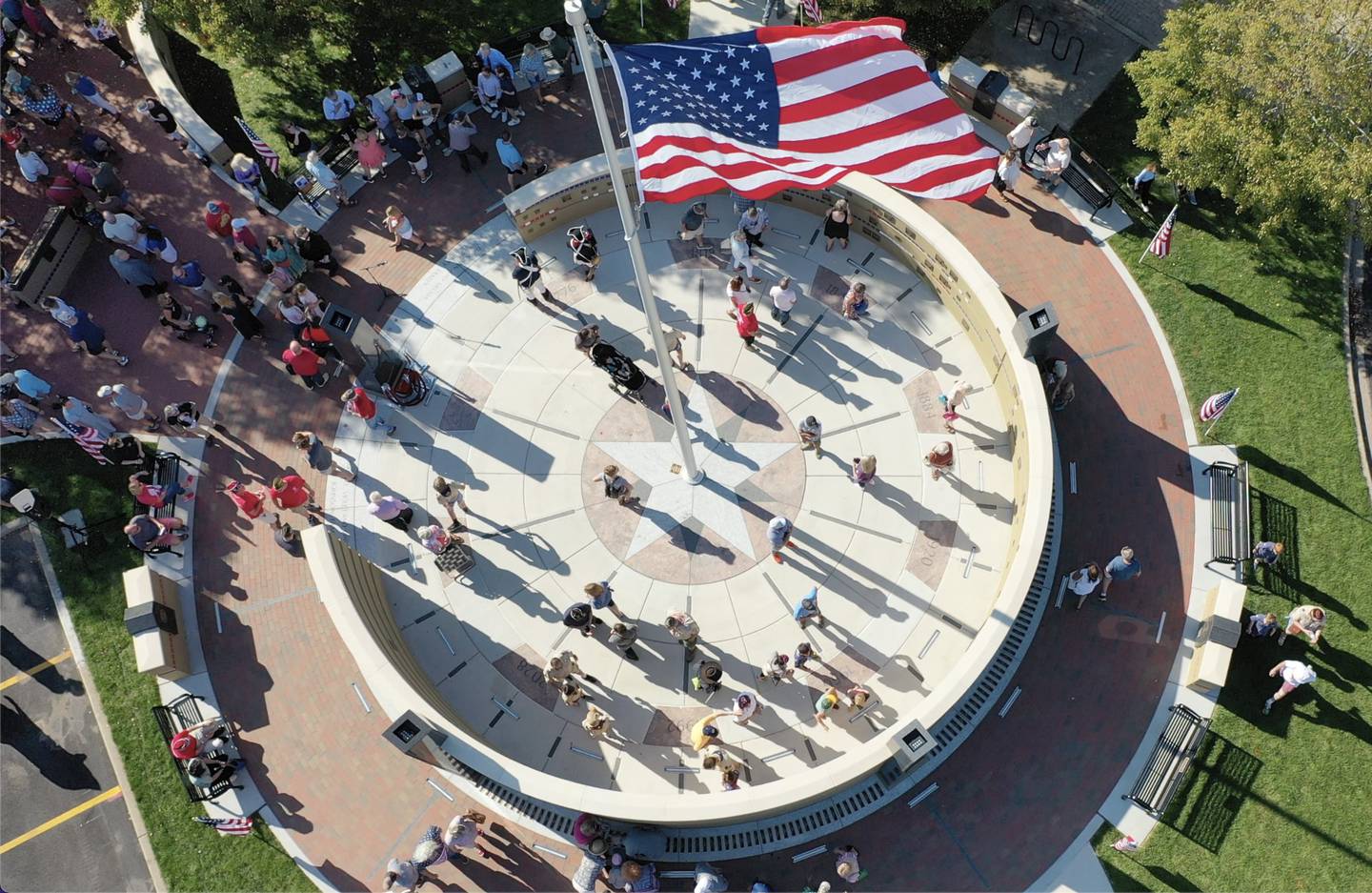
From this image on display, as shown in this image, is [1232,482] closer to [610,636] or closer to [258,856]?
[610,636]

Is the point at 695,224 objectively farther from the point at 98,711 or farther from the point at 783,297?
the point at 98,711

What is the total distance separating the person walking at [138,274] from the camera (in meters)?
23.0

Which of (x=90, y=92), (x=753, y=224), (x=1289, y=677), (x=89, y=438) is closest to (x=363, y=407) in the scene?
(x=89, y=438)

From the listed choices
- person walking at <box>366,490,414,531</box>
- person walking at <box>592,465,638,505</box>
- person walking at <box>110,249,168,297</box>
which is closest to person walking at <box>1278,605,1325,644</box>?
person walking at <box>592,465,638,505</box>

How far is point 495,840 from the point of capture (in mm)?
19203

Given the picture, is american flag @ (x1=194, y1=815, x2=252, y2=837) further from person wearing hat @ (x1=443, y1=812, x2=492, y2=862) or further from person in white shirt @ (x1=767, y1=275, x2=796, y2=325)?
person in white shirt @ (x1=767, y1=275, x2=796, y2=325)

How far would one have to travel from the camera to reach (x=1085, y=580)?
19516mm

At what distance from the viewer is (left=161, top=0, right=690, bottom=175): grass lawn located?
2697cm

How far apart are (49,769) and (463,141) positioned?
1785 centimetres

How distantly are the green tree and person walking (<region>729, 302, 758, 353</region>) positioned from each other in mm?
9998

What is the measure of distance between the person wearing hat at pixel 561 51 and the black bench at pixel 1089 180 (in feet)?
43.1

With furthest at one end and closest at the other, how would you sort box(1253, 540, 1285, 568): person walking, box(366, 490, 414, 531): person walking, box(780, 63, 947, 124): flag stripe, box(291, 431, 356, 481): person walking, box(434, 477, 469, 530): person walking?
box(291, 431, 356, 481): person walking, box(366, 490, 414, 531): person walking, box(434, 477, 469, 530): person walking, box(1253, 540, 1285, 568): person walking, box(780, 63, 947, 124): flag stripe

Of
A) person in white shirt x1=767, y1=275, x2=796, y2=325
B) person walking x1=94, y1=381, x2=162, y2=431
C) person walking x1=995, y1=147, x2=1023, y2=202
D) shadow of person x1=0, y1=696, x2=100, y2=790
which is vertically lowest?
shadow of person x1=0, y1=696, x2=100, y2=790

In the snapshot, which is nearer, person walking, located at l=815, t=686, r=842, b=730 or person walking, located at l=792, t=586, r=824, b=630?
person walking, located at l=815, t=686, r=842, b=730
